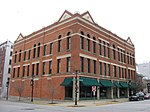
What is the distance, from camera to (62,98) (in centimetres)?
3241

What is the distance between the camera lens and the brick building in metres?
33.0

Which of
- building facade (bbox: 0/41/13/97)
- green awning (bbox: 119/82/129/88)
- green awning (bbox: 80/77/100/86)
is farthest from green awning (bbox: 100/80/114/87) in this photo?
building facade (bbox: 0/41/13/97)

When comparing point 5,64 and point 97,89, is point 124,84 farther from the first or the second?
point 5,64

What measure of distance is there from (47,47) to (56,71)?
6858 millimetres

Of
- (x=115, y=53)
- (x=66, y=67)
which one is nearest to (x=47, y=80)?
(x=66, y=67)

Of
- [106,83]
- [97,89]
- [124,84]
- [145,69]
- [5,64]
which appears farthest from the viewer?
[145,69]

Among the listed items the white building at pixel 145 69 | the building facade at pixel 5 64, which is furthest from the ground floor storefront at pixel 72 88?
the white building at pixel 145 69

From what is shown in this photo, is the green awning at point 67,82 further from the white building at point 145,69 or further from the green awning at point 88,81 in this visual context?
the white building at point 145,69

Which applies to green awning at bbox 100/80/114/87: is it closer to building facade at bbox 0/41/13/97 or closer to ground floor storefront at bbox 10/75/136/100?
ground floor storefront at bbox 10/75/136/100

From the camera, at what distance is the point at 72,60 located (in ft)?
107

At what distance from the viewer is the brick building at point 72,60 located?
33.0 m

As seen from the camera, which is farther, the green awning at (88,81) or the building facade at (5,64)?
the building facade at (5,64)

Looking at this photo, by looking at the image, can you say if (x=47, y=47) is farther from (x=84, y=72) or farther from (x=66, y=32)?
(x=84, y=72)

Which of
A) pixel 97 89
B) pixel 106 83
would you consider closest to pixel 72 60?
pixel 97 89
